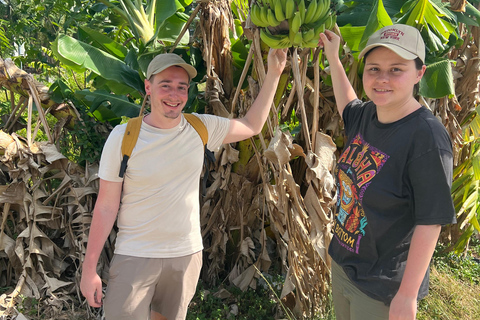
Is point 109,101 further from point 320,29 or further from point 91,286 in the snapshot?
point 320,29

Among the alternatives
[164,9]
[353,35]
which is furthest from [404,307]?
[164,9]

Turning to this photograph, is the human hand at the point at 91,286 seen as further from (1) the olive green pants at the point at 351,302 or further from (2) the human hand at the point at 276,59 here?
(2) the human hand at the point at 276,59

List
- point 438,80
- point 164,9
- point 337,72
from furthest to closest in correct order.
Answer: point 164,9 → point 438,80 → point 337,72

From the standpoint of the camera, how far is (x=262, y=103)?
1979 mm

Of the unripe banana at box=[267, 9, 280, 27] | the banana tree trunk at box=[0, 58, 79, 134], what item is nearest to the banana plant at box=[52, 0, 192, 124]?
the banana tree trunk at box=[0, 58, 79, 134]

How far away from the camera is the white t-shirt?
1.66 meters

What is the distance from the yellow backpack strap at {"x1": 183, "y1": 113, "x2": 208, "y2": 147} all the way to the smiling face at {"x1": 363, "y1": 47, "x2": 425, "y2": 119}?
79 centimetres

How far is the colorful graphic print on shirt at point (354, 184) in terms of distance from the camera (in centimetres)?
135

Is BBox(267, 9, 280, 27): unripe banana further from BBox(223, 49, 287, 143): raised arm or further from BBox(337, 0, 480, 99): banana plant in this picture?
BBox(337, 0, 480, 99): banana plant

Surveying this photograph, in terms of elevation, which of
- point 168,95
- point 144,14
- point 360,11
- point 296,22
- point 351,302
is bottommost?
point 351,302

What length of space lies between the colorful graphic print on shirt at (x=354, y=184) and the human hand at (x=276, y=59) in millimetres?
601

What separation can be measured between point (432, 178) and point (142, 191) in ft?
3.72

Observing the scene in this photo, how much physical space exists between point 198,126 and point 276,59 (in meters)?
0.50

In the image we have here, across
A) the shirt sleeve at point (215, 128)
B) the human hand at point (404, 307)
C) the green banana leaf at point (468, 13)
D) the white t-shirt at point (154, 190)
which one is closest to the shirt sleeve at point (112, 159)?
the white t-shirt at point (154, 190)
